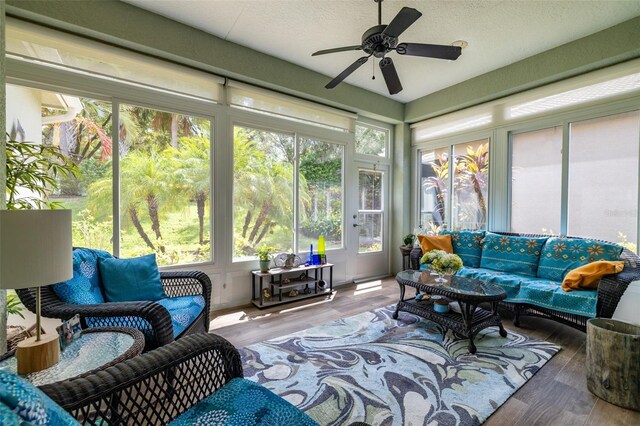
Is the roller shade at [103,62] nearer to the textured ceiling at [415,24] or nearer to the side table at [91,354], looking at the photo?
the textured ceiling at [415,24]

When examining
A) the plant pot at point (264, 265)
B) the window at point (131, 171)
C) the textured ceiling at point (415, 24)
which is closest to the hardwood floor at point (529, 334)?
the plant pot at point (264, 265)

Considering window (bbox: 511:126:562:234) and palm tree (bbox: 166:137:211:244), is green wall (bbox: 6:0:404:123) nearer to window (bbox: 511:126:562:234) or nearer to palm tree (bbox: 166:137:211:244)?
palm tree (bbox: 166:137:211:244)

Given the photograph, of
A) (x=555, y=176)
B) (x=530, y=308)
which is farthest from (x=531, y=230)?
(x=530, y=308)

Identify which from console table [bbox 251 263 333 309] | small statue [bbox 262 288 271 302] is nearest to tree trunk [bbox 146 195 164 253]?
console table [bbox 251 263 333 309]

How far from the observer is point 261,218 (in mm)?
3768

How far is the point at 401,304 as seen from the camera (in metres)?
3.01

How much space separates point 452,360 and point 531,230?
2519mm

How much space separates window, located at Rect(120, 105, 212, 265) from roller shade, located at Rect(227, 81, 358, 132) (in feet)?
1.71

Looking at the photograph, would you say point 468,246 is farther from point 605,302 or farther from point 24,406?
point 24,406

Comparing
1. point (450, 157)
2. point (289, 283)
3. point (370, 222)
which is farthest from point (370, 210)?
point (289, 283)

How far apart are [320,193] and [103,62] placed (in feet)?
9.28

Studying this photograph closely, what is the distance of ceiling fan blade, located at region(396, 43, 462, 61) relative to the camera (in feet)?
7.36

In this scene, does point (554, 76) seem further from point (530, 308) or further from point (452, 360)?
point (452, 360)

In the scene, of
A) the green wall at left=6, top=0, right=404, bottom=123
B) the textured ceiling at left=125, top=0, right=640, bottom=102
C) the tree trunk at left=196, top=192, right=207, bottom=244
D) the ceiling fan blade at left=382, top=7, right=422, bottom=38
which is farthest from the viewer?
the tree trunk at left=196, top=192, right=207, bottom=244
